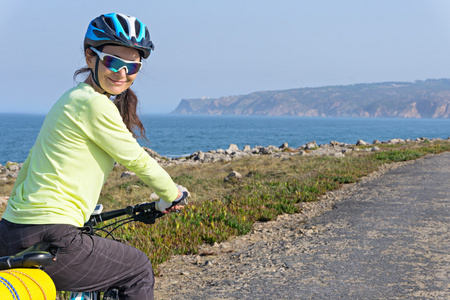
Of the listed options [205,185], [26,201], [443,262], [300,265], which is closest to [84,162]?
[26,201]

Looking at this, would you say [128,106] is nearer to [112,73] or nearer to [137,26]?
[112,73]

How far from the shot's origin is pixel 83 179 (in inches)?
95.4

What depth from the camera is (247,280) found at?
561 cm

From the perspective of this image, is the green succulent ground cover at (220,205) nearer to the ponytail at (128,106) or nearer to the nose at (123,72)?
the ponytail at (128,106)

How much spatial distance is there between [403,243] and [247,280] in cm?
291

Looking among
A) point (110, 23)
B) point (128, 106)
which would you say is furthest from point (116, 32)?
point (128, 106)

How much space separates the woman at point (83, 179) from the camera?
2373 millimetres

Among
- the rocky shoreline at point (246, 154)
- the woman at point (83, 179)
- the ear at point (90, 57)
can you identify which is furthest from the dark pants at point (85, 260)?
the rocky shoreline at point (246, 154)

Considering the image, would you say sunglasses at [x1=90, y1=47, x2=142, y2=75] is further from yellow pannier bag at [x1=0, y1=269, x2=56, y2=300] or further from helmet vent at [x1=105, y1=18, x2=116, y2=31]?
yellow pannier bag at [x1=0, y1=269, x2=56, y2=300]

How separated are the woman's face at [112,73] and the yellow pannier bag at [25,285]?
1.16m

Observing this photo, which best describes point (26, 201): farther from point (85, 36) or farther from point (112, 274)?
point (85, 36)

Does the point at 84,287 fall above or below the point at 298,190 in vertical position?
above

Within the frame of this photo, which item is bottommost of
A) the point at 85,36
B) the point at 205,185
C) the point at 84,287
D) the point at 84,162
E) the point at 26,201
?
the point at 205,185

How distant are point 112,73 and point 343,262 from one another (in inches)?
182
